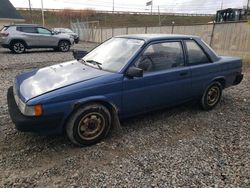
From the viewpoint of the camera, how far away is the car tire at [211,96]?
196 inches

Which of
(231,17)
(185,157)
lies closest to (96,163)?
(185,157)

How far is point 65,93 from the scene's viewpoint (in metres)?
3.30

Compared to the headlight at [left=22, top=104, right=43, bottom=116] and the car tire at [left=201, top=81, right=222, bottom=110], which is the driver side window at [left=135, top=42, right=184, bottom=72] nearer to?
the car tire at [left=201, top=81, right=222, bottom=110]

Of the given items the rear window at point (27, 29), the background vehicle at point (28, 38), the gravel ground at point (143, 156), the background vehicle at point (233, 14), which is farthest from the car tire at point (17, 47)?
the background vehicle at point (233, 14)

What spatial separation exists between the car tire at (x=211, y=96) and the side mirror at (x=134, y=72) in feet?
6.17

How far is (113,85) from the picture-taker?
365 centimetres

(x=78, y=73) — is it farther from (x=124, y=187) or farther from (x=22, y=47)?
(x=22, y=47)

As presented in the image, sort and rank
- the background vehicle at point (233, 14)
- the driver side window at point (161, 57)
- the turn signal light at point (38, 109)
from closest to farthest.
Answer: the turn signal light at point (38, 109)
the driver side window at point (161, 57)
the background vehicle at point (233, 14)

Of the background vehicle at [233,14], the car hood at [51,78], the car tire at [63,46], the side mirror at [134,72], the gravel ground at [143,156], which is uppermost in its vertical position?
the background vehicle at [233,14]

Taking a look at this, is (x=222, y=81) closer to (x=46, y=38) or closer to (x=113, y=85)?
(x=113, y=85)

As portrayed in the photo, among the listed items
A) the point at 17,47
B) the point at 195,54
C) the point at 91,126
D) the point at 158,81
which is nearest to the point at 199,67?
the point at 195,54

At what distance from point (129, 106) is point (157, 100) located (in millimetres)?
566

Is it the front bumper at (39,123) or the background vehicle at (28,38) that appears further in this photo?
the background vehicle at (28,38)

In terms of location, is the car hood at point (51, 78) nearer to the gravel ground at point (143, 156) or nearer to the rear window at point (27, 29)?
the gravel ground at point (143, 156)
